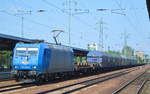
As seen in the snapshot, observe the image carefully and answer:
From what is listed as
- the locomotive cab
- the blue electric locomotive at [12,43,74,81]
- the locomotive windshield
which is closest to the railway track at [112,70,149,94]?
the blue electric locomotive at [12,43,74,81]

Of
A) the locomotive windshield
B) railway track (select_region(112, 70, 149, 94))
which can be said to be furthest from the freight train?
railway track (select_region(112, 70, 149, 94))

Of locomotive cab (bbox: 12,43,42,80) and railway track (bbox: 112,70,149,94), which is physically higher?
locomotive cab (bbox: 12,43,42,80)

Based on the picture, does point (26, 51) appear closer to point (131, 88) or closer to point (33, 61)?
point (33, 61)

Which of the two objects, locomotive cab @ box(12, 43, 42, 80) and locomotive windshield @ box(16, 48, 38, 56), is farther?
locomotive windshield @ box(16, 48, 38, 56)

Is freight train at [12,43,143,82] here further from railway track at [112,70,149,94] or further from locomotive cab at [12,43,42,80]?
railway track at [112,70,149,94]

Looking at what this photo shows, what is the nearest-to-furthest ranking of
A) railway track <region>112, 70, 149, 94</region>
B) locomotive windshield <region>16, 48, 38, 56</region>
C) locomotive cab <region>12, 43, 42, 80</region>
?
railway track <region>112, 70, 149, 94</region> → locomotive cab <region>12, 43, 42, 80</region> → locomotive windshield <region>16, 48, 38, 56</region>

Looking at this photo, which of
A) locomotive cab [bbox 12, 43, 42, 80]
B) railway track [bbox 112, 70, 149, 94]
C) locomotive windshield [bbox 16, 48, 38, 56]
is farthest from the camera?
locomotive windshield [bbox 16, 48, 38, 56]

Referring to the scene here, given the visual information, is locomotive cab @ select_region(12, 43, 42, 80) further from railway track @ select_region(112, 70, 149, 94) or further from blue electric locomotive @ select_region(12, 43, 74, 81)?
railway track @ select_region(112, 70, 149, 94)

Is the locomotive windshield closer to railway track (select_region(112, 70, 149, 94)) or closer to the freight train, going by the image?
the freight train

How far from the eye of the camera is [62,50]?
25.3 metres

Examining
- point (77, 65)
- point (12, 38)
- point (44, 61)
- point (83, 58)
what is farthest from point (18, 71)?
point (83, 58)

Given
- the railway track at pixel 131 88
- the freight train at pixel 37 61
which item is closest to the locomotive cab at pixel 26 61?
the freight train at pixel 37 61

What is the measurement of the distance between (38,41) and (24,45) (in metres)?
1.13

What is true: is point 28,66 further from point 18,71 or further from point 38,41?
point 38,41
